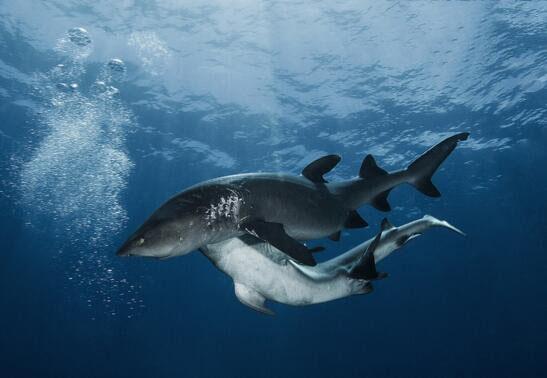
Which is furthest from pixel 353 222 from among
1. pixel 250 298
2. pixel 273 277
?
pixel 250 298

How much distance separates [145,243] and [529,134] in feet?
87.0

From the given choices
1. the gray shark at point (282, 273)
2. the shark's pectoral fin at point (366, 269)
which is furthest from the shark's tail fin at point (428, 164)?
the shark's pectoral fin at point (366, 269)

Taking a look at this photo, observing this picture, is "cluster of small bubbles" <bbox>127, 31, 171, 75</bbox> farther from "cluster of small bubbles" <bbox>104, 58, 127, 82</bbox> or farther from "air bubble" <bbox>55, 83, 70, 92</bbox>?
"air bubble" <bbox>55, 83, 70, 92</bbox>

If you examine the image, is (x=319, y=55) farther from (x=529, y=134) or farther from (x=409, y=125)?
(x=529, y=134)

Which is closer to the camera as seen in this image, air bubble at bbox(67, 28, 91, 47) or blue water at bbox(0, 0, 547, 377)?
blue water at bbox(0, 0, 547, 377)

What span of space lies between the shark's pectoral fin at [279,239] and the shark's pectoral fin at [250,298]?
1.18 m

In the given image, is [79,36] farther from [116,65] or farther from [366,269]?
[366,269]

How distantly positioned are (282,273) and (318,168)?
50.3 inches

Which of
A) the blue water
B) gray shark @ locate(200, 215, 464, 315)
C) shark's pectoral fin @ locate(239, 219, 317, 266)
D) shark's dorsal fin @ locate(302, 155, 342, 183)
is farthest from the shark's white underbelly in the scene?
the blue water

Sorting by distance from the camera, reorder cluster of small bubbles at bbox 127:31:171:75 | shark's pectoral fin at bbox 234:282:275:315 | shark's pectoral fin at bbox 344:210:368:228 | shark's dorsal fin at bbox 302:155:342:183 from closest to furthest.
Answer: shark's pectoral fin at bbox 234:282:275:315
shark's dorsal fin at bbox 302:155:342:183
shark's pectoral fin at bbox 344:210:368:228
cluster of small bubbles at bbox 127:31:171:75

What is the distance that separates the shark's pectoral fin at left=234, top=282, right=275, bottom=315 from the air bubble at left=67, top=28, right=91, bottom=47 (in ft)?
54.3

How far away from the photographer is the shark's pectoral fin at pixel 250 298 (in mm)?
3963

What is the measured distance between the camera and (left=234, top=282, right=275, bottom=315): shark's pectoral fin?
3963mm

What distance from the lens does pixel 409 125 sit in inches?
823
